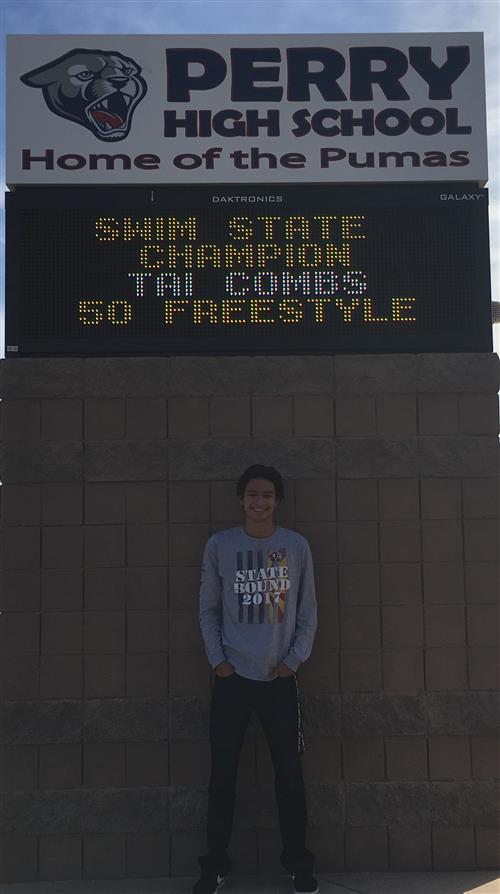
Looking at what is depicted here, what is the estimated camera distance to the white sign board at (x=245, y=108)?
164 inches

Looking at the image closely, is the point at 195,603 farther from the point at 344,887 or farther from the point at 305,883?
the point at 344,887

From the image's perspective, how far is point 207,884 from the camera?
11.8 feet

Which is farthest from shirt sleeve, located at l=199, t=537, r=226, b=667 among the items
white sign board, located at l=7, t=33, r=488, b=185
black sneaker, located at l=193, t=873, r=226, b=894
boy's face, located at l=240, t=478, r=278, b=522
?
white sign board, located at l=7, t=33, r=488, b=185

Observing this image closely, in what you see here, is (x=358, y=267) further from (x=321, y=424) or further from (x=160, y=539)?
(x=160, y=539)

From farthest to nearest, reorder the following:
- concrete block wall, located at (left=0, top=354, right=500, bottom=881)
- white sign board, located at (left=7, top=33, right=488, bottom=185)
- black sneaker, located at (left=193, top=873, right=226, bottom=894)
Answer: white sign board, located at (left=7, top=33, right=488, bottom=185)
concrete block wall, located at (left=0, top=354, right=500, bottom=881)
black sneaker, located at (left=193, top=873, right=226, bottom=894)

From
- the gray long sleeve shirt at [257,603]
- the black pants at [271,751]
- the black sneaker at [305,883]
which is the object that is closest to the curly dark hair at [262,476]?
the gray long sleeve shirt at [257,603]

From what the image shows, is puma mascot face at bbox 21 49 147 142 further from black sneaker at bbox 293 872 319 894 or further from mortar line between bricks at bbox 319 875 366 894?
mortar line between bricks at bbox 319 875 366 894

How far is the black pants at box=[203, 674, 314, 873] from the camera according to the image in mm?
3619

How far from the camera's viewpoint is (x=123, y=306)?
4062mm

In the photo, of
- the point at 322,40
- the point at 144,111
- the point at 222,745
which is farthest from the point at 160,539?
the point at 322,40

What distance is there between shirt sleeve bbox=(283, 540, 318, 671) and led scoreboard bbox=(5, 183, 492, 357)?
1.11m

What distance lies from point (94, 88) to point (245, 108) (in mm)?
776

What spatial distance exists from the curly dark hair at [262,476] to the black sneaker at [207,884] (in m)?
1.68

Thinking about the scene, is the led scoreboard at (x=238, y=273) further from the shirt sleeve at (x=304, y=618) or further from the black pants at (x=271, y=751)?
the black pants at (x=271, y=751)
